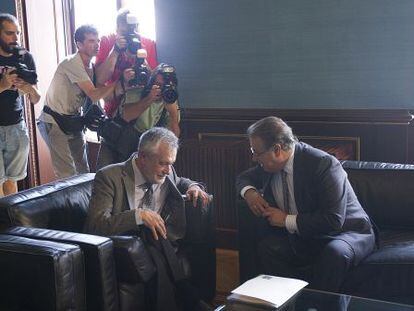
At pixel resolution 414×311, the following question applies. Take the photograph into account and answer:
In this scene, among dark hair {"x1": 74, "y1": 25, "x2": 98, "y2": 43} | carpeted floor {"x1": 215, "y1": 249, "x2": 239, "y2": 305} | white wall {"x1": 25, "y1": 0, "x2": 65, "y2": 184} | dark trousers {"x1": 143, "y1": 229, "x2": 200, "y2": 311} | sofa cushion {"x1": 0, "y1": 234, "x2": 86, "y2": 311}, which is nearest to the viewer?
sofa cushion {"x1": 0, "y1": 234, "x2": 86, "y2": 311}

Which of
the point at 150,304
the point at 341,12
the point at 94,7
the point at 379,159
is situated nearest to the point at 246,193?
the point at 150,304

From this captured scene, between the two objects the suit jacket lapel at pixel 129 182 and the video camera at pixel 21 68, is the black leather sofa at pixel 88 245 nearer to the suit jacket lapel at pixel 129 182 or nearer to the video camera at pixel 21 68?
the suit jacket lapel at pixel 129 182

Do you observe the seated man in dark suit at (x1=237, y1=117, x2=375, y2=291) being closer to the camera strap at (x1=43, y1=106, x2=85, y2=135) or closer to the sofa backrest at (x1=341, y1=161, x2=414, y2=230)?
the sofa backrest at (x1=341, y1=161, x2=414, y2=230)

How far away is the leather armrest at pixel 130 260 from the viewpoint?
212 cm

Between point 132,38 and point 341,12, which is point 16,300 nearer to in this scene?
point 132,38

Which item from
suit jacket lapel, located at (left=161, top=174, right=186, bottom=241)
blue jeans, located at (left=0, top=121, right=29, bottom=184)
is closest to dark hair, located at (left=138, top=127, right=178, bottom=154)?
suit jacket lapel, located at (left=161, top=174, right=186, bottom=241)

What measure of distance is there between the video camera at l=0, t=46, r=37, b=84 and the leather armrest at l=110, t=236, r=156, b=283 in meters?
1.42

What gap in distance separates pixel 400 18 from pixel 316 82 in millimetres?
566

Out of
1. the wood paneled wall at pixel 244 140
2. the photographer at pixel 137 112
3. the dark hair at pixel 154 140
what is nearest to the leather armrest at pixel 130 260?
the dark hair at pixel 154 140

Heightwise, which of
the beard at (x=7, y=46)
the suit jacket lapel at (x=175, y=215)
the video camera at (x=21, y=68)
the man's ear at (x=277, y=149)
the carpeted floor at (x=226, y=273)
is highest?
the beard at (x=7, y=46)

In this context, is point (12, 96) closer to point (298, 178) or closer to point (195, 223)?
point (195, 223)

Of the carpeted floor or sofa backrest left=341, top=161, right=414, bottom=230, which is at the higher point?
sofa backrest left=341, top=161, right=414, bottom=230

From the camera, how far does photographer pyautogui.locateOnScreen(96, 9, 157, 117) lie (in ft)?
10.2

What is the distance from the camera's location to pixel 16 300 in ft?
6.75
